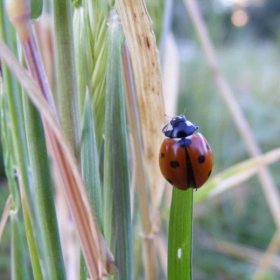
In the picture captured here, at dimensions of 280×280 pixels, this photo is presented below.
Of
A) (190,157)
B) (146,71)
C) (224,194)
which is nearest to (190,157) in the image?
(190,157)

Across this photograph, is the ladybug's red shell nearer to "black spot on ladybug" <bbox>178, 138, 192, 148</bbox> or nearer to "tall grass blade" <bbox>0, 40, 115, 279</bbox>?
"black spot on ladybug" <bbox>178, 138, 192, 148</bbox>

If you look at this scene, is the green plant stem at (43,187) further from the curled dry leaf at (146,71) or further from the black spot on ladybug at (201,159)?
the black spot on ladybug at (201,159)

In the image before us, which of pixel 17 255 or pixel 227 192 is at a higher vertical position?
pixel 17 255

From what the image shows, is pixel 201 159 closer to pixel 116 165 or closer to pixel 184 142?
pixel 184 142

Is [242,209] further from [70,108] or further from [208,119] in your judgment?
[70,108]

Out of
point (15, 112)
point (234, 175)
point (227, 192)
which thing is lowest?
point (227, 192)

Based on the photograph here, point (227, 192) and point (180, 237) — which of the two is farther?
point (227, 192)

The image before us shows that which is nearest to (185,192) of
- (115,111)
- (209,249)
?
(115,111)
